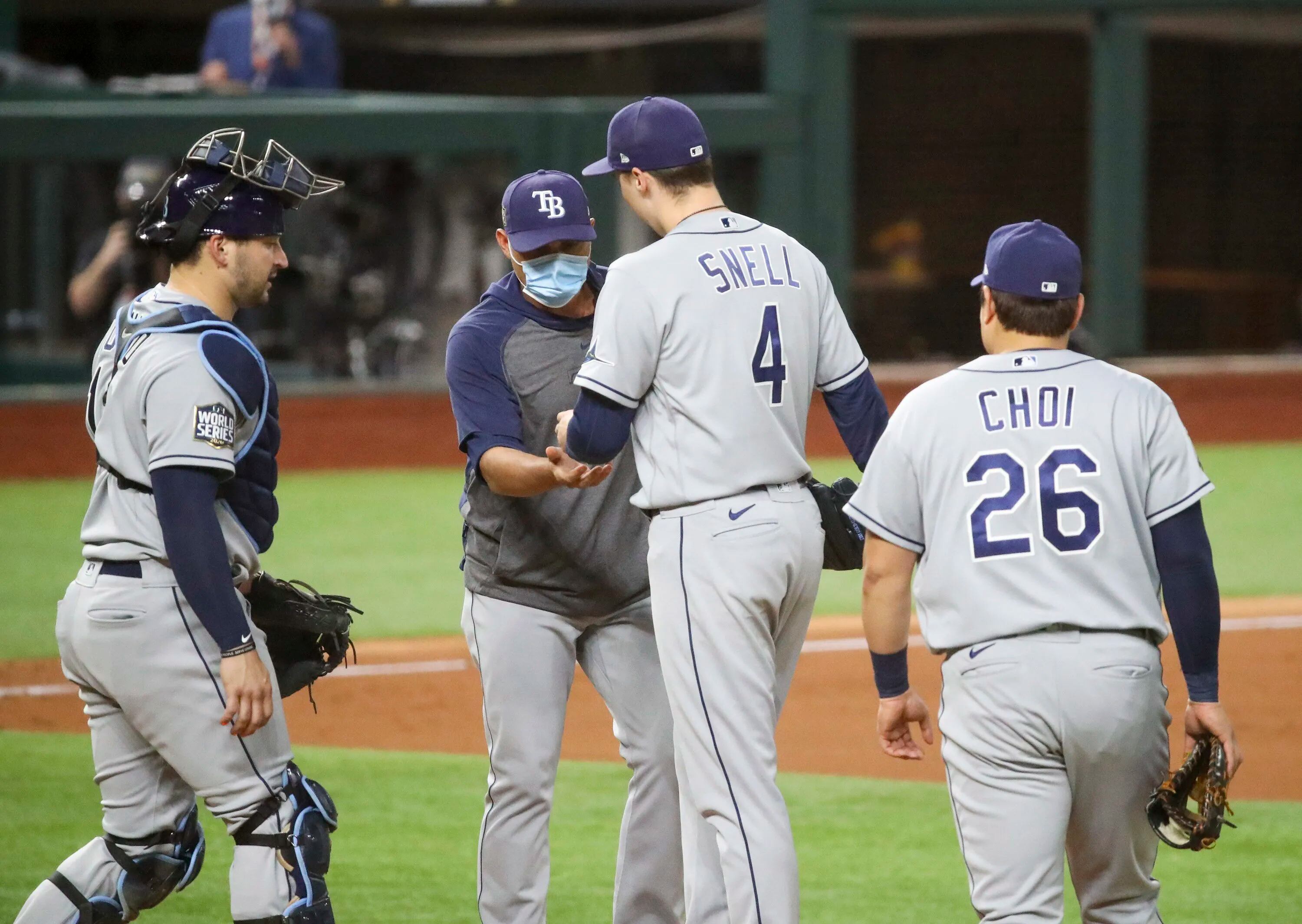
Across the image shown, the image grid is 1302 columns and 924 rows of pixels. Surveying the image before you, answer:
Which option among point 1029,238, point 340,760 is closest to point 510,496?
point 1029,238

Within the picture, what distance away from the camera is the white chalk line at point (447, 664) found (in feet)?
23.7

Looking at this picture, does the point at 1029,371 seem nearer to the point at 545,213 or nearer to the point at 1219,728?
the point at 1219,728

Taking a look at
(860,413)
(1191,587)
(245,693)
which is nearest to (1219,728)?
(1191,587)

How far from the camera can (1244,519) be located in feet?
34.6

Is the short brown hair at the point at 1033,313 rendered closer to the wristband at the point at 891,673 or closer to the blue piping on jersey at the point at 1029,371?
the blue piping on jersey at the point at 1029,371

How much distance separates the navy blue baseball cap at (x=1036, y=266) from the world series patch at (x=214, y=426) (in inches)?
56.0

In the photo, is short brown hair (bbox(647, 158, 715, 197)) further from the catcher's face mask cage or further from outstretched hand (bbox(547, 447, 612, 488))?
the catcher's face mask cage

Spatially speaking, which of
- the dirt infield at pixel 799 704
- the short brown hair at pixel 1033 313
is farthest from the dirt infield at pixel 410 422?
the short brown hair at pixel 1033 313

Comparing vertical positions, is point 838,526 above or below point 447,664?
above

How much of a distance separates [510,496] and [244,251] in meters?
0.79

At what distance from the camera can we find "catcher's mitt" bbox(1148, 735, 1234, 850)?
315cm

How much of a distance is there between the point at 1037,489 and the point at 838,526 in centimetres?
64

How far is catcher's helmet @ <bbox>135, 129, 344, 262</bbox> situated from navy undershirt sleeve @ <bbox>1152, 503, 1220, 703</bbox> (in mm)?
1810

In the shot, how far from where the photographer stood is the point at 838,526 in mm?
3617
